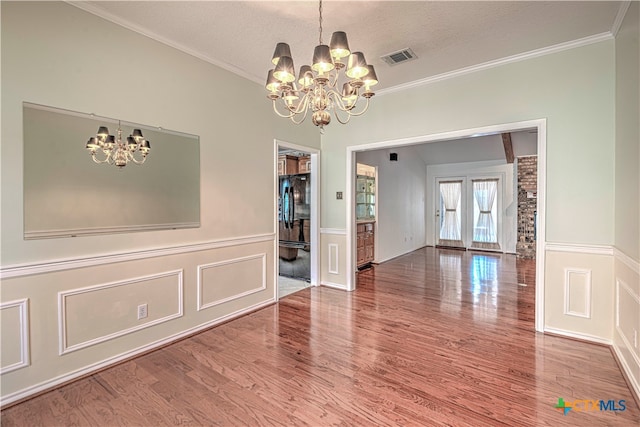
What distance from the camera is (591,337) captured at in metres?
2.88

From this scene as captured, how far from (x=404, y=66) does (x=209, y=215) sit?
2760 mm

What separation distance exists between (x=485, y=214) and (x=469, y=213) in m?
0.43

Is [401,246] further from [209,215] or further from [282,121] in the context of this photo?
[209,215]

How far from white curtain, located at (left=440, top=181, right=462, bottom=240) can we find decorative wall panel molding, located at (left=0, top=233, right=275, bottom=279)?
7.31 meters

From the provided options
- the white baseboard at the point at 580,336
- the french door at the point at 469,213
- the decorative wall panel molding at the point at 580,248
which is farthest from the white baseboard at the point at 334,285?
the french door at the point at 469,213

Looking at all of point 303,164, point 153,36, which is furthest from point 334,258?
point 153,36

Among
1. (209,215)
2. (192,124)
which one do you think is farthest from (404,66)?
(209,215)

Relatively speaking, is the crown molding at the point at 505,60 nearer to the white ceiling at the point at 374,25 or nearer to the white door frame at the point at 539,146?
the white ceiling at the point at 374,25

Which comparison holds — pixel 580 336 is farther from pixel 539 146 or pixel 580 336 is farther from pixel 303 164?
pixel 303 164

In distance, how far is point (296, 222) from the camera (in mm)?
5461

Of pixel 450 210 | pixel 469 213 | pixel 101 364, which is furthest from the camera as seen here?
pixel 450 210

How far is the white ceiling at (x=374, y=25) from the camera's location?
7.90 ft

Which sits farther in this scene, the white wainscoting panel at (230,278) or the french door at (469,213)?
the french door at (469,213)

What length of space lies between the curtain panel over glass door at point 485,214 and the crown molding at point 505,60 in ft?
19.2
